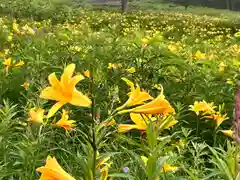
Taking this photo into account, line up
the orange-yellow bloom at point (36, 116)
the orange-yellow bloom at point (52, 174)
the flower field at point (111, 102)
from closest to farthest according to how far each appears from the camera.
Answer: the orange-yellow bloom at point (52, 174) → the orange-yellow bloom at point (36, 116) → the flower field at point (111, 102)

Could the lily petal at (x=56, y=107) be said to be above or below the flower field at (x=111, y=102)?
above

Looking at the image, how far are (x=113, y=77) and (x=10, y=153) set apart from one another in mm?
1592

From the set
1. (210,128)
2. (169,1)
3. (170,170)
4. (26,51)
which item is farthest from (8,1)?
(169,1)

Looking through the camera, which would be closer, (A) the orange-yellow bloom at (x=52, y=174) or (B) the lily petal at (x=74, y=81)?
(A) the orange-yellow bloom at (x=52, y=174)

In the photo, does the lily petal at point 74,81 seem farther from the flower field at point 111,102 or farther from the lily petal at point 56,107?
the flower field at point 111,102

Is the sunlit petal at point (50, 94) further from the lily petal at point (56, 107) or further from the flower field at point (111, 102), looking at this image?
the flower field at point (111, 102)

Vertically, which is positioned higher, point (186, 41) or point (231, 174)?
point (231, 174)

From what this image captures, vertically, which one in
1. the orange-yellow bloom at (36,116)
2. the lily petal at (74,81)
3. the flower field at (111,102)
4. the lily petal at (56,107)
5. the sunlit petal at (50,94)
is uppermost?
the lily petal at (74,81)

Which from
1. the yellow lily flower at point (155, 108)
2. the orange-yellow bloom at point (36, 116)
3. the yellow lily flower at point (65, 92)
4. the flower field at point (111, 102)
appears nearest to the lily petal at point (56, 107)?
the yellow lily flower at point (65, 92)

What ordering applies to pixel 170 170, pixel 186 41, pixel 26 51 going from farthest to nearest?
pixel 186 41 → pixel 26 51 → pixel 170 170

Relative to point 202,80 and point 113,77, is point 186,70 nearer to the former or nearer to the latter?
point 202,80

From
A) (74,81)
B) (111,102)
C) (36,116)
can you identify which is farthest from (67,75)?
(111,102)

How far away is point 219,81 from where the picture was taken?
3.86 m

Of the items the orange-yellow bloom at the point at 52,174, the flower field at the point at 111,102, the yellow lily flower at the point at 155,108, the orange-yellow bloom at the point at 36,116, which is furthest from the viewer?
the flower field at the point at 111,102
